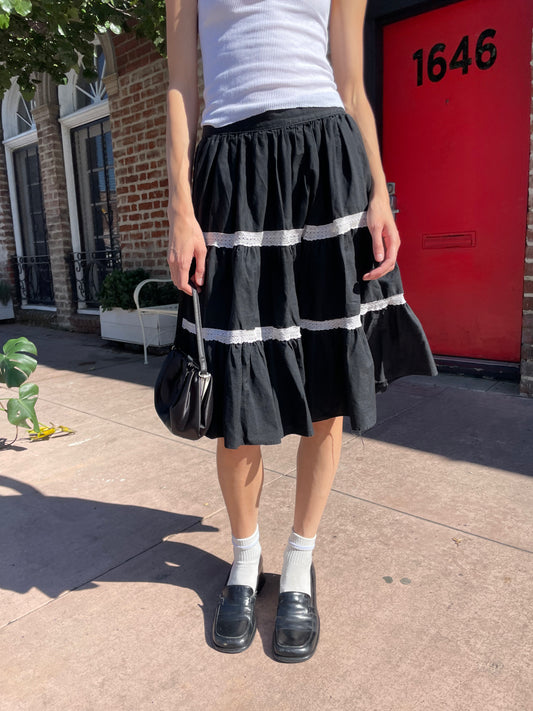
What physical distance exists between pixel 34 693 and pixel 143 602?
1.25 ft

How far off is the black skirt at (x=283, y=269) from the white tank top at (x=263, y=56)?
4 cm

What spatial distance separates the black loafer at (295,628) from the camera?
4.60 feet

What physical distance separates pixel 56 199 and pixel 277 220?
6539 millimetres

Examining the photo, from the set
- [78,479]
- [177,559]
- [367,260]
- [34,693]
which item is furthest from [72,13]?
[34,693]

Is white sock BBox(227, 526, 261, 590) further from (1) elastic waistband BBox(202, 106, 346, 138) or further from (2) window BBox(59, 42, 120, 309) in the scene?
(2) window BBox(59, 42, 120, 309)

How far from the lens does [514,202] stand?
11.7ft

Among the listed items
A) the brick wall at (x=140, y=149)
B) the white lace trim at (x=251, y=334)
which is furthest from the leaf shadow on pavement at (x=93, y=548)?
the brick wall at (x=140, y=149)

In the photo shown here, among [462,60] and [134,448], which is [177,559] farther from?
[462,60]

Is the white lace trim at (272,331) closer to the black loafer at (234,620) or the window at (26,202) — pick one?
the black loafer at (234,620)

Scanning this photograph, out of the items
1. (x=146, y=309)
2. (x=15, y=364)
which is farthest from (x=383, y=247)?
(x=146, y=309)

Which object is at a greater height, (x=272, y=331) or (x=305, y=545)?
(x=272, y=331)

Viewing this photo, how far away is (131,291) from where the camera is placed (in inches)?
214

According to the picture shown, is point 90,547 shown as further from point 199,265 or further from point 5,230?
point 5,230

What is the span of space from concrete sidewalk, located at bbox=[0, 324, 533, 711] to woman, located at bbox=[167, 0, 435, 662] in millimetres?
137
